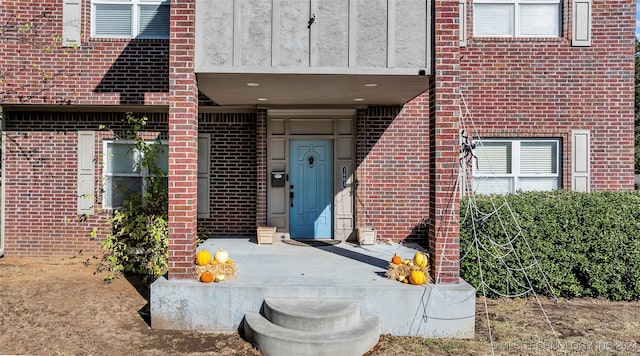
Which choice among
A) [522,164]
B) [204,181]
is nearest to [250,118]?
[204,181]

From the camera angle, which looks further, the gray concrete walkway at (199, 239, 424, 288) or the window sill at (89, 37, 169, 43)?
the window sill at (89, 37, 169, 43)

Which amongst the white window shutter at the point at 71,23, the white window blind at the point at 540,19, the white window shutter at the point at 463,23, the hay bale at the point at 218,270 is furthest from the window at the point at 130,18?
the white window blind at the point at 540,19

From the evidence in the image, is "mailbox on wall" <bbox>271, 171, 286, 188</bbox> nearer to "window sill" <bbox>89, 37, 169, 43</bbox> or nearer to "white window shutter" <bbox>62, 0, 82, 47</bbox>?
"window sill" <bbox>89, 37, 169, 43</bbox>

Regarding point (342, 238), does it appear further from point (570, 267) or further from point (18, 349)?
point (18, 349)

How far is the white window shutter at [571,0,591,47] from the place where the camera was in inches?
334

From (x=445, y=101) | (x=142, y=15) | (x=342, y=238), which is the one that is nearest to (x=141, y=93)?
(x=142, y=15)

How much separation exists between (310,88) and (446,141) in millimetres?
2443

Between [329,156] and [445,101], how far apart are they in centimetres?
385

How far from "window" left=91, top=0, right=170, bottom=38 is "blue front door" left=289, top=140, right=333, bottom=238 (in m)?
3.58

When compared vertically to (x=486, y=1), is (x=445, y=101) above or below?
below

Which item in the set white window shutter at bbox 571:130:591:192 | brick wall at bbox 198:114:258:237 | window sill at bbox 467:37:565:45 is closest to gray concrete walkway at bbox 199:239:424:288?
brick wall at bbox 198:114:258:237

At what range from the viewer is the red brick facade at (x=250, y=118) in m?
8.48

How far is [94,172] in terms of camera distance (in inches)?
361

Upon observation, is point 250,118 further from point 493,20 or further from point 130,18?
point 493,20
